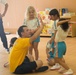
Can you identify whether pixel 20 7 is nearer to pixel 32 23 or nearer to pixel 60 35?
pixel 32 23

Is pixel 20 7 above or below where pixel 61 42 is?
above

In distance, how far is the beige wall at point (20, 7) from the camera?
22.3ft

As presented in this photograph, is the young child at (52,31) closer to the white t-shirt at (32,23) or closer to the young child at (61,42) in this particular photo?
the young child at (61,42)

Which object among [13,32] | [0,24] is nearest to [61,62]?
[0,24]

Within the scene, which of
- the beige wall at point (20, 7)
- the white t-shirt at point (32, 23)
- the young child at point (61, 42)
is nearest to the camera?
the young child at point (61, 42)

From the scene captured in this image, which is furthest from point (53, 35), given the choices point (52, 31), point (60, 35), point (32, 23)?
point (32, 23)

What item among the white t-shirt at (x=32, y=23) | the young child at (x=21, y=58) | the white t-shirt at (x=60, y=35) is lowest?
the young child at (x=21, y=58)

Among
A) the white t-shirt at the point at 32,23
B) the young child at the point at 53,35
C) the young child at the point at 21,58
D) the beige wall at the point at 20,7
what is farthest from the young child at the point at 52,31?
the beige wall at the point at 20,7

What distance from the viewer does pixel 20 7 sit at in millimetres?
7395

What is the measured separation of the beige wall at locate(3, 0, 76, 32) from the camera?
6.79 metres

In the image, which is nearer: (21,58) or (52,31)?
(21,58)

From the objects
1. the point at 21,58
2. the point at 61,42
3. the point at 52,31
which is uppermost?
the point at 52,31

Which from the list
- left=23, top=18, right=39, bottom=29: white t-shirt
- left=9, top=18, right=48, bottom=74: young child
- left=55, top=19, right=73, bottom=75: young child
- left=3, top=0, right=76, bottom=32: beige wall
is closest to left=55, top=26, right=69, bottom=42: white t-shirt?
left=55, top=19, right=73, bottom=75: young child

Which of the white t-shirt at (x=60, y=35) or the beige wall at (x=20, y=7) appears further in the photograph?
the beige wall at (x=20, y=7)
